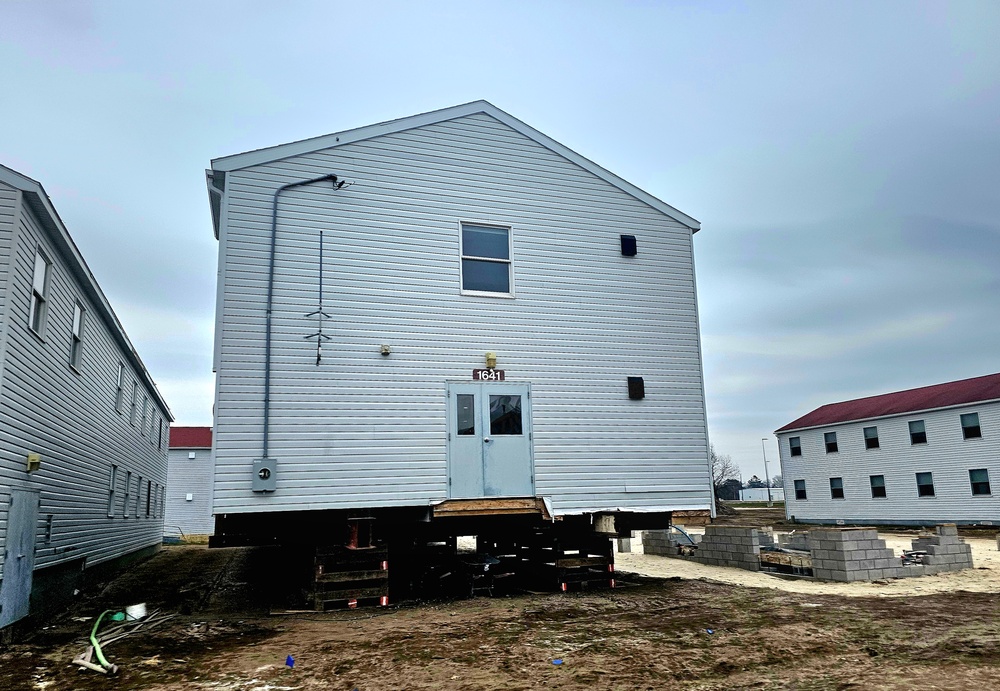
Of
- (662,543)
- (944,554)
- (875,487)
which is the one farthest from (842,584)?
(875,487)

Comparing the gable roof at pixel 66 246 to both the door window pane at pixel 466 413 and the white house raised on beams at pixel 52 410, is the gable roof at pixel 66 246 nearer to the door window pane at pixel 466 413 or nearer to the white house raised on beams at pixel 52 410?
the white house raised on beams at pixel 52 410

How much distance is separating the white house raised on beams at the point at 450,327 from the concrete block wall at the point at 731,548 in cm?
409

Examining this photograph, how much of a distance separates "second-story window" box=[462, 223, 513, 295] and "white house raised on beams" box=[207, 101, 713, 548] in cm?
3

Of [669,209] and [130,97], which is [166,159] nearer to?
[130,97]

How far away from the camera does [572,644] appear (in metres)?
8.23

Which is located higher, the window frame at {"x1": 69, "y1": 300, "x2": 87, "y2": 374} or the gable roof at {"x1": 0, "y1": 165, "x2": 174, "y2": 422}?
the gable roof at {"x1": 0, "y1": 165, "x2": 174, "y2": 422}

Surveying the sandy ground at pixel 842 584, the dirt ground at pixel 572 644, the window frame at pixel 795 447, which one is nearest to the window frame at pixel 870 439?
the window frame at pixel 795 447

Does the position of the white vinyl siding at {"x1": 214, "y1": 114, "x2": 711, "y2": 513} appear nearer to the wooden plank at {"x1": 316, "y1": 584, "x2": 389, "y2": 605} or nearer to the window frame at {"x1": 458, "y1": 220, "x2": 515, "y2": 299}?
the window frame at {"x1": 458, "y1": 220, "x2": 515, "y2": 299}

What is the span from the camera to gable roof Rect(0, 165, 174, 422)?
956cm

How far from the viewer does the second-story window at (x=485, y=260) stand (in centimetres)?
1187

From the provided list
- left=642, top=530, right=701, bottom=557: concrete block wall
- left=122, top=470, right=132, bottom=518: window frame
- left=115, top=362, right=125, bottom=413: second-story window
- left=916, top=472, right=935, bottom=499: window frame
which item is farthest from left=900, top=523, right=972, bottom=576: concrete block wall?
left=122, top=470, right=132, bottom=518: window frame

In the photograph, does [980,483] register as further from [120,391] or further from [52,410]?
[52,410]

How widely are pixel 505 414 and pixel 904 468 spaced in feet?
94.2

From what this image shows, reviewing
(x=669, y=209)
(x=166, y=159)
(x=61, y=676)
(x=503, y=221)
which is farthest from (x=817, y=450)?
(x=61, y=676)
